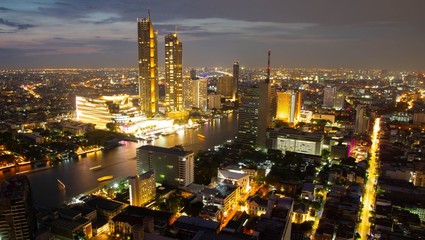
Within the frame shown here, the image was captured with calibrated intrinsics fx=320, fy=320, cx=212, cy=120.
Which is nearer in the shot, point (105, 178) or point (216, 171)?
point (105, 178)

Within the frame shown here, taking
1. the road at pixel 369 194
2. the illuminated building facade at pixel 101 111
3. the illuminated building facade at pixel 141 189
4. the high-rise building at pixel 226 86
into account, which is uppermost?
the high-rise building at pixel 226 86

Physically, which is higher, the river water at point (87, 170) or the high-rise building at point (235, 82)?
the high-rise building at point (235, 82)

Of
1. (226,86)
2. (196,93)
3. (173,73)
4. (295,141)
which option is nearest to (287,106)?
(295,141)

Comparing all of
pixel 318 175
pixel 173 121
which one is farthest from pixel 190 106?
pixel 318 175

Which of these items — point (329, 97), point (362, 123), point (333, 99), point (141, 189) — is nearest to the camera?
point (141, 189)

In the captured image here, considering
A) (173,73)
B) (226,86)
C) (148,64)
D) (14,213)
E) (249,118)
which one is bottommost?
(14,213)

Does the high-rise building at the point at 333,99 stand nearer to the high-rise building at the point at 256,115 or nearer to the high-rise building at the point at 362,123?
the high-rise building at the point at 362,123

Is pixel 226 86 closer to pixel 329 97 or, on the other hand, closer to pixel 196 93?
pixel 196 93

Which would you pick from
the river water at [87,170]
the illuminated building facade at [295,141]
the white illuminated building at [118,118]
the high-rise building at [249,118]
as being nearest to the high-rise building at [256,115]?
the high-rise building at [249,118]
